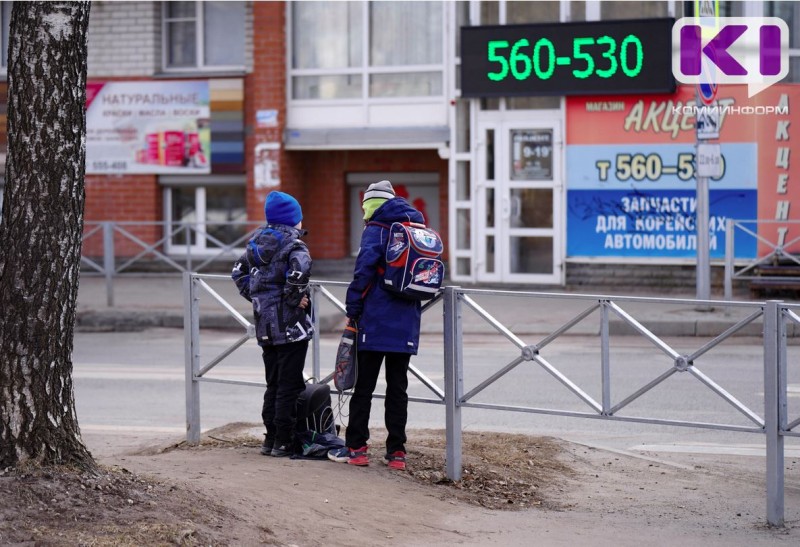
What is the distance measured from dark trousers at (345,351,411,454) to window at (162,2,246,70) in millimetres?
14434

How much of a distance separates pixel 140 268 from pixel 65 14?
48.0 feet

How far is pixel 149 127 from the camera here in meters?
20.5

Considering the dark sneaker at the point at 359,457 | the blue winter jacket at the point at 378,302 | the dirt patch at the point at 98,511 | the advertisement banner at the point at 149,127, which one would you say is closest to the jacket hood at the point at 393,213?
the blue winter jacket at the point at 378,302

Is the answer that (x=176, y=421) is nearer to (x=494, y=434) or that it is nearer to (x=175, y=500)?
(x=494, y=434)

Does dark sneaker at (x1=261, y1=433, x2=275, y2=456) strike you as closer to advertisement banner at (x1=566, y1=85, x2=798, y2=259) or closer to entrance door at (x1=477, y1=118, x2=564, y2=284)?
advertisement banner at (x1=566, y1=85, x2=798, y2=259)

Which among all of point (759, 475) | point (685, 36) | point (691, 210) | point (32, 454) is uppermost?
point (685, 36)

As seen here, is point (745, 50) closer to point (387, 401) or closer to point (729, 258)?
point (729, 258)

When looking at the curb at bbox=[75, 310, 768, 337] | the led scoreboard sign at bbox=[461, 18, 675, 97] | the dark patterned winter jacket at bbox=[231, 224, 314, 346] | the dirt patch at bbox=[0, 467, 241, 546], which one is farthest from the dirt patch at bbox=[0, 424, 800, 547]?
the led scoreboard sign at bbox=[461, 18, 675, 97]

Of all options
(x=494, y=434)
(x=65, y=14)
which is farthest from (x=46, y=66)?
(x=494, y=434)

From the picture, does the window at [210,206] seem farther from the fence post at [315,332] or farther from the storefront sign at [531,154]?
the fence post at [315,332]

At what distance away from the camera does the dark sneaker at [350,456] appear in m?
6.96

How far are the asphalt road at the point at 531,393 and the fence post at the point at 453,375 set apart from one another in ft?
1.00

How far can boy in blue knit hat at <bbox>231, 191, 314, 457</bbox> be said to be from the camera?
274 inches

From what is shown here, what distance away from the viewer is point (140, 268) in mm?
19891
